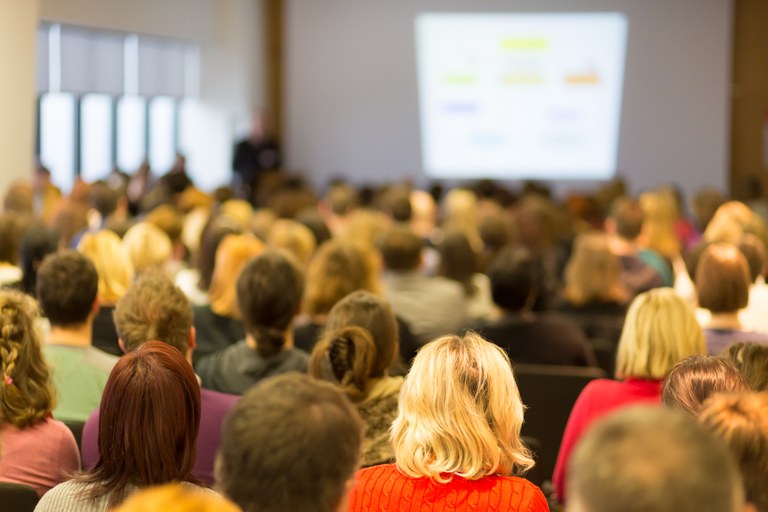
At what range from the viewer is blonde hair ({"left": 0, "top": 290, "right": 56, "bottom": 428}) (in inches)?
124

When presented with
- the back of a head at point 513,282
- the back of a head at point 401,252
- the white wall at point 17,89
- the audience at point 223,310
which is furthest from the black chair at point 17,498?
the white wall at point 17,89

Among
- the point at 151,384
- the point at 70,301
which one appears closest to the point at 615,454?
the point at 151,384

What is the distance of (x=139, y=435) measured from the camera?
2.50m

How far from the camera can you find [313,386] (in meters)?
1.87

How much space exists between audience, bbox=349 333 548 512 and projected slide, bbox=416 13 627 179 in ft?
44.6

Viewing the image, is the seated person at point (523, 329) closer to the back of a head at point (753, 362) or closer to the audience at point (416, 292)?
the audience at point (416, 292)

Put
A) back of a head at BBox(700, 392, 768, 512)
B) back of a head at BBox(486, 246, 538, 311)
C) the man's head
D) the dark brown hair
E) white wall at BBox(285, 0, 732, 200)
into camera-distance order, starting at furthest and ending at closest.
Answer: white wall at BBox(285, 0, 732, 200)
back of a head at BBox(486, 246, 538, 311)
the man's head
the dark brown hair
back of a head at BBox(700, 392, 768, 512)

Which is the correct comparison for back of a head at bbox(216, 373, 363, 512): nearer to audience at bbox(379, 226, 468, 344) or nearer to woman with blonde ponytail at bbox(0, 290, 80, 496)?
woman with blonde ponytail at bbox(0, 290, 80, 496)

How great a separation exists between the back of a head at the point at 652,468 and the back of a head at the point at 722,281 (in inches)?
135

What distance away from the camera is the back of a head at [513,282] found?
5.29 meters

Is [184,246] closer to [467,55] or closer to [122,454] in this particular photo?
[122,454]

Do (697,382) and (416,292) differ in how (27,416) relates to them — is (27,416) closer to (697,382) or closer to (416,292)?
(697,382)

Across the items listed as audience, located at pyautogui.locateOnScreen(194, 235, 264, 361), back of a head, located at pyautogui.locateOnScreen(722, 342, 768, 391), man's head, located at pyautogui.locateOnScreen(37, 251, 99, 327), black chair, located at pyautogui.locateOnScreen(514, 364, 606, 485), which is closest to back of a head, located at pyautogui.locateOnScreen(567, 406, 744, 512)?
back of a head, located at pyautogui.locateOnScreen(722, 342, 768, 391)

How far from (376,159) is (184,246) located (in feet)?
30.1
